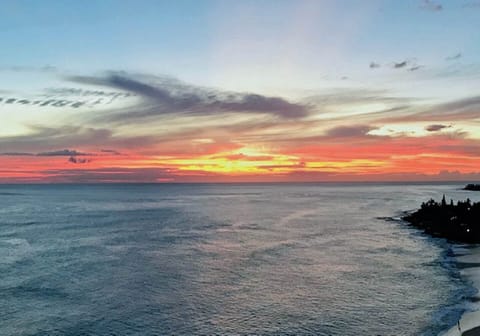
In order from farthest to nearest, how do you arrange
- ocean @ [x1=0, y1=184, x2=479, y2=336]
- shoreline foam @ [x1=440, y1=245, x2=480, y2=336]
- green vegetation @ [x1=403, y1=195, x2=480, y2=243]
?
green vegetation @ [x1=403, y1=195, x2=480, y2=243] → ocean @ [x1=0, y1=184, x2=479, y2=336] → shoreline foam @ [x1=440, y1=245, x2=480, y2=336]

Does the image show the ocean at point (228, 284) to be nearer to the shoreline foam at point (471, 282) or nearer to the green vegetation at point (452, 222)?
the shoreline foam at point (471, 282)

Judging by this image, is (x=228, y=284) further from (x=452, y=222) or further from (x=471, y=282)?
(x=452, y=222)

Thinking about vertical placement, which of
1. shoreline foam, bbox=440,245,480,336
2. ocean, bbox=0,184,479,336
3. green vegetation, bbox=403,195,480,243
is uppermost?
green vegetation, bbox=403,195,480,243

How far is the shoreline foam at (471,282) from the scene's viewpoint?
2911cm

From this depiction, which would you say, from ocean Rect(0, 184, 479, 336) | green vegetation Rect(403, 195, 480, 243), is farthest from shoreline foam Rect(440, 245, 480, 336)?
green vegetation Rect(403, 195, 480, 243)

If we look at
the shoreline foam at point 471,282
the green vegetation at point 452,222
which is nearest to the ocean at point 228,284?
the shoreline foam at point 471,282

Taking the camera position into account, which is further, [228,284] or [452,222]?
[452,222]

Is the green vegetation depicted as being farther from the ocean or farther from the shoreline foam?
the shoreline foam

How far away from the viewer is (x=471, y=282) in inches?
1730

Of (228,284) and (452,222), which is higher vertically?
(452,222)

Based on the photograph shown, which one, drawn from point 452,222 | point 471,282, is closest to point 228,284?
point 471,282

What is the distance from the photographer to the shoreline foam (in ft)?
95.5

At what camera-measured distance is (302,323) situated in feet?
107

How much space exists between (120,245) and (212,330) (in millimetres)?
41274
